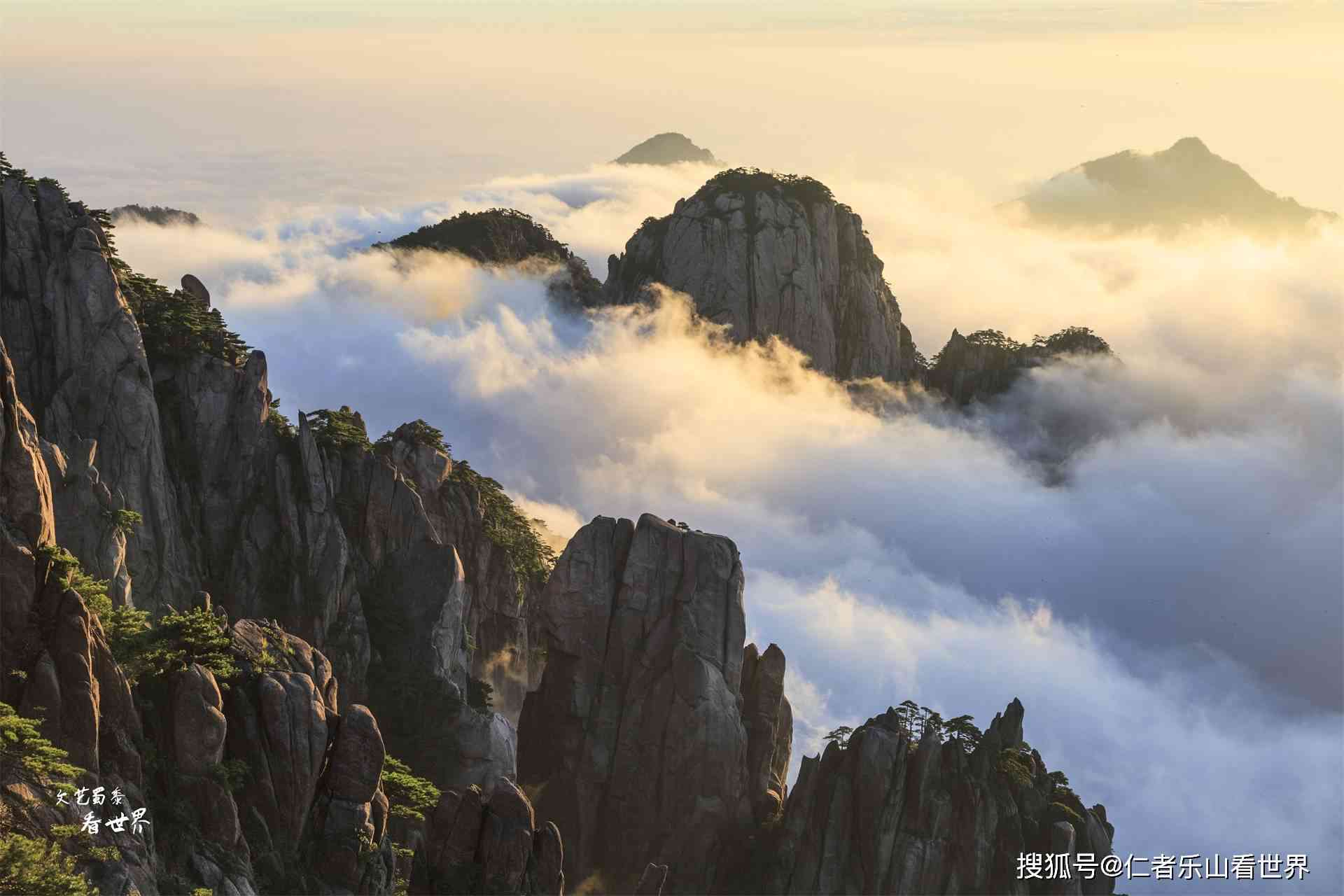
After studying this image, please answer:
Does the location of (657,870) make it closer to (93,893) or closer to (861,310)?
(93,893)

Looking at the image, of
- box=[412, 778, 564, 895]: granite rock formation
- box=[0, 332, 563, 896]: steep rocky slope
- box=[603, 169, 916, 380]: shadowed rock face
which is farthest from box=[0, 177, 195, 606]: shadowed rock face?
box=[603, 169, 916, 380]: shadowed rock face

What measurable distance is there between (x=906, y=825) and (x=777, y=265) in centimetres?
10566

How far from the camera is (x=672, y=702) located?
3268 inches

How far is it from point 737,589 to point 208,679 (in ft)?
133

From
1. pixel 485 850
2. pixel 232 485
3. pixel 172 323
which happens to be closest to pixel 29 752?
pixel 485 850

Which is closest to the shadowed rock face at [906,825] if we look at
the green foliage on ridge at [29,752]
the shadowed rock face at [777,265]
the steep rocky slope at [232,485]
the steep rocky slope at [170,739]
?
the steep rocky slope at [232,485]

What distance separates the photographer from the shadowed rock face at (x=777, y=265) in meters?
177

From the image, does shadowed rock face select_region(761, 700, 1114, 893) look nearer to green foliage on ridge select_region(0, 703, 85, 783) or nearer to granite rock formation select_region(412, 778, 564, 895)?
granite rock formation select_region(412, 778, 564, 895)

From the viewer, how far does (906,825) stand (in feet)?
263

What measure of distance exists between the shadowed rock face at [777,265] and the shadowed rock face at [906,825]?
101553mm

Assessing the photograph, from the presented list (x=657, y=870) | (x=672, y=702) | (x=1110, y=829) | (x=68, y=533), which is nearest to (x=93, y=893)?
(x=68, y=533)

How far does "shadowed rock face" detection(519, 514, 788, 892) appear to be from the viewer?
8162 centimetres

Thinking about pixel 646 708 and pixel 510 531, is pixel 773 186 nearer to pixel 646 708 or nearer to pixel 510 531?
pixel 510 531

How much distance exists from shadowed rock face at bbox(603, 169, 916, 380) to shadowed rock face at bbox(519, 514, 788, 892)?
94.5 meters
